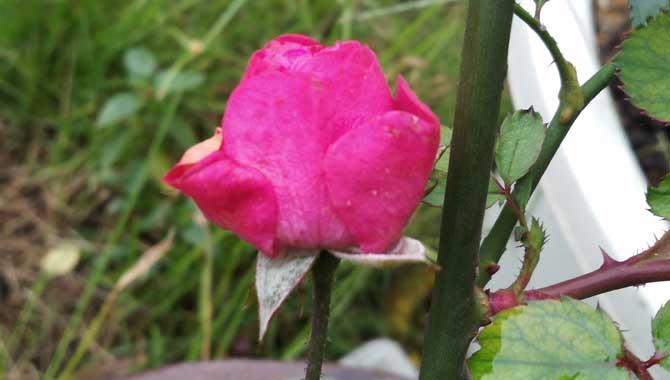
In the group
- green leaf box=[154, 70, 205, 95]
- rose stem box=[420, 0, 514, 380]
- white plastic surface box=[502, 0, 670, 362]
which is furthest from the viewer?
green leaf box=[154, 70, 205, 95]

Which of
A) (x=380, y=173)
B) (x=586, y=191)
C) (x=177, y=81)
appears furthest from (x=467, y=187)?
(x=177, y=81)

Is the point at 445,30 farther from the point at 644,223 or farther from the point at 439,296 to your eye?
the point at 439,296

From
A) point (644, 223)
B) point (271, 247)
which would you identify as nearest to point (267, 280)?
point (271, 247)

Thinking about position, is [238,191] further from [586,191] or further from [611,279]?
[586,191]

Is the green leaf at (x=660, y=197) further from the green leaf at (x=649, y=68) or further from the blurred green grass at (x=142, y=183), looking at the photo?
the blurred green grass at (x=142, y=183)

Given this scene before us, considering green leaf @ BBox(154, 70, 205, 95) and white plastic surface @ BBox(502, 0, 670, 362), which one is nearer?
white plastic surface @ BBox(502, 0, 670, 362)

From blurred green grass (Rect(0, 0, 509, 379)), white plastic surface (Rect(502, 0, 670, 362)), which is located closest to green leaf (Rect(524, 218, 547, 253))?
white plastic surface (Rect(502, 0, 670, 362))

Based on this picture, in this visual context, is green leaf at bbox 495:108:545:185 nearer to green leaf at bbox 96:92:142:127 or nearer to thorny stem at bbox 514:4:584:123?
thorny stem at bbox 514:4:584:123

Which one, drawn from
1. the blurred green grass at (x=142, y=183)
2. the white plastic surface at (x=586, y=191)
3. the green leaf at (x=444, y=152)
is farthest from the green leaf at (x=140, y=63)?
the green leaf at (x=444, y=152)
